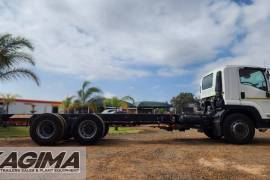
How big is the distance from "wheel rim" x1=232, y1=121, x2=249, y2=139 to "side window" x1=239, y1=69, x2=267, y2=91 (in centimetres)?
149

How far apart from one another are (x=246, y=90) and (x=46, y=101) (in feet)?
143

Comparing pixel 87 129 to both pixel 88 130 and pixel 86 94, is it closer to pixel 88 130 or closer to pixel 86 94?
pixel 88 130

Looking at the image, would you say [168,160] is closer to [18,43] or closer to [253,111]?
[253,111]

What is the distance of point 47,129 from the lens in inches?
433

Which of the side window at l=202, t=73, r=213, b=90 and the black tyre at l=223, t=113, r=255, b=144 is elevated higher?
the side window at l=202, t=73, r=213, b=90

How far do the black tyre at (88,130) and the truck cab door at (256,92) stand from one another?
519 centimetres

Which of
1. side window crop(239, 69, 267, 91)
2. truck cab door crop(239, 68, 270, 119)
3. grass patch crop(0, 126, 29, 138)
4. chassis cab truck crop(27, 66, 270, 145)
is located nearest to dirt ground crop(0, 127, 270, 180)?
chassis cab truck crop(27, 66, 270, 145)

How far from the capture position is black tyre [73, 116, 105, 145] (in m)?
10.9

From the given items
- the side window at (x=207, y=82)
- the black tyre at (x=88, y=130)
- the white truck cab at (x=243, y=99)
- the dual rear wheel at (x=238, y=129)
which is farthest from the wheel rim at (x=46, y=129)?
the side window at (x=207, y=82)

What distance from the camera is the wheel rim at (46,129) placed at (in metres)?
10.9

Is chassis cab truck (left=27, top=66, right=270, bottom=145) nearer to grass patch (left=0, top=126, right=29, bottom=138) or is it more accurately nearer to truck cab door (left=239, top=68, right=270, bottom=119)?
truck cab door (left=239, top=68, right=270, bottom=119)

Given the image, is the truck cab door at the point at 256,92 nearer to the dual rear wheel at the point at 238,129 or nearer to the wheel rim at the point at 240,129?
the dual rear wheel at the point at 238,129

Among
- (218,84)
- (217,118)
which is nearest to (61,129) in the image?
(217,118)

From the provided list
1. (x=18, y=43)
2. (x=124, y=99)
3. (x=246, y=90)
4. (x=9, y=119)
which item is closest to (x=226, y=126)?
(x=246, y=90)
